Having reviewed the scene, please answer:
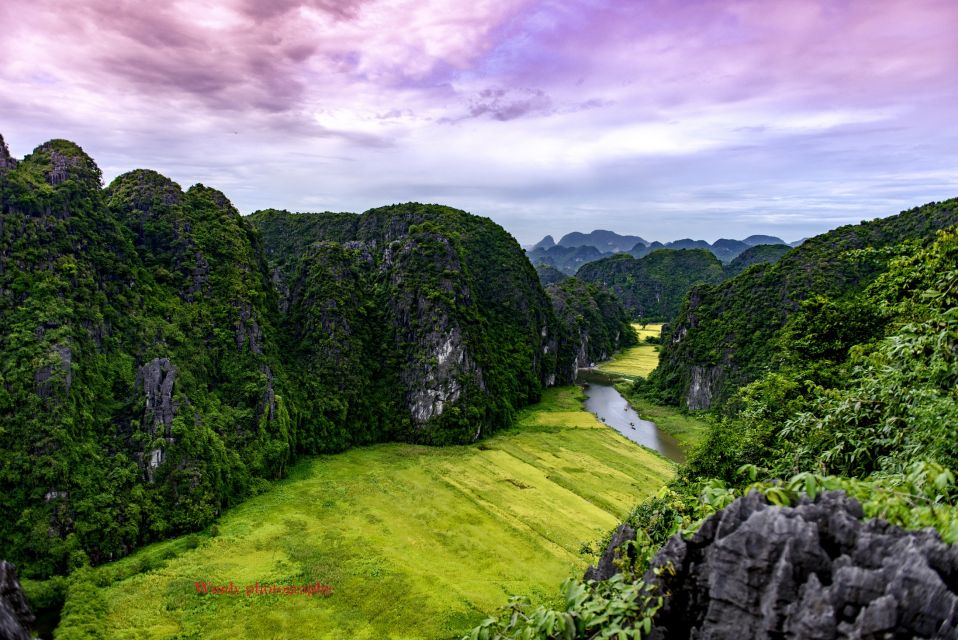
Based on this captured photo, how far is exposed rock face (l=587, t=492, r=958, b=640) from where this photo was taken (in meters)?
3.72

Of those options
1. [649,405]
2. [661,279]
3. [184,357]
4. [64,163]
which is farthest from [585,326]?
[64,163]

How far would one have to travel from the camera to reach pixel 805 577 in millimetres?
4375

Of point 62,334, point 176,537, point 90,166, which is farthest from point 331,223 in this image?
point 176,537

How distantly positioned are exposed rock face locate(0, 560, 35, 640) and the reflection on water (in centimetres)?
5552

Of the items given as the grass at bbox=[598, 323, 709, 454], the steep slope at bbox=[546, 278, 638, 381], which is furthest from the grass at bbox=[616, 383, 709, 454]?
the steep slope at bbox=[546, 278, 638, 381]

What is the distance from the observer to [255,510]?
38.1 metres

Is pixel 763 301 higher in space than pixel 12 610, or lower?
higher

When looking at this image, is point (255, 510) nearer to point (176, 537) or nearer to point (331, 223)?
point (176, 537)

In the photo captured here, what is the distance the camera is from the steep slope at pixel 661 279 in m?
175

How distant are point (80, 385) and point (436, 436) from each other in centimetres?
3322

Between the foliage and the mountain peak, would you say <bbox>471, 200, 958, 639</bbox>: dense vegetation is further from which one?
the mountain peak

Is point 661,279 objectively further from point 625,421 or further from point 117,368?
point 117,368

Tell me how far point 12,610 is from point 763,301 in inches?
3293

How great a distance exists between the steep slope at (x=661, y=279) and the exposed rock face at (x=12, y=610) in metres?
179
